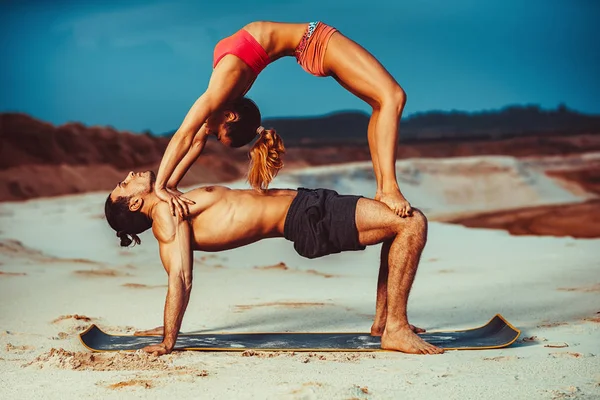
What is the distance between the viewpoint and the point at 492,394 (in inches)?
134

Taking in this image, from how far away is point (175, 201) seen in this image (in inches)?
165

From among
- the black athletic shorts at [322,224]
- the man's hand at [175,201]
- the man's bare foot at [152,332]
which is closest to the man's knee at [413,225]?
the black athletic shorts at [322,224]

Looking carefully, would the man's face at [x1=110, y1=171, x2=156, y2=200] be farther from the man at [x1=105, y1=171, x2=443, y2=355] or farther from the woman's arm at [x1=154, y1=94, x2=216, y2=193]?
the woman's arm at [x1=154, y1=94, x2=216, y2=193]

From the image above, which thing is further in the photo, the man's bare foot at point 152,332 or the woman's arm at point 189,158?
the man's bare foot at point 152,332

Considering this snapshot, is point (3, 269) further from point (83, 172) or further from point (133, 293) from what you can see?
point (83, 172)

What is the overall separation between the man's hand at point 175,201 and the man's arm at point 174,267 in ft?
0.13

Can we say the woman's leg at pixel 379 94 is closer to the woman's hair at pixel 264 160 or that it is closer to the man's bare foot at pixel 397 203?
the man's bare foot at pixel 397 203

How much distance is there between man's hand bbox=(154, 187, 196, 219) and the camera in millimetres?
4184

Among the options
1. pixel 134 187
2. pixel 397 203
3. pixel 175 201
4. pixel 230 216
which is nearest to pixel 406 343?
pixel 397 203

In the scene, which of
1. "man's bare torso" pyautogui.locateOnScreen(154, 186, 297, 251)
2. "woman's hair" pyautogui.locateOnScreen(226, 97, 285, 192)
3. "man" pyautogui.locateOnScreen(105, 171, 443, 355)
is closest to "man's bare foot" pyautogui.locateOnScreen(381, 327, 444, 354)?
"man" pyautogui.locateOnScreen(105, 171, 443, 355)

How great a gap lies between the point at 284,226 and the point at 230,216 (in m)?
0.28

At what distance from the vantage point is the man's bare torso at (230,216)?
4.25 meters

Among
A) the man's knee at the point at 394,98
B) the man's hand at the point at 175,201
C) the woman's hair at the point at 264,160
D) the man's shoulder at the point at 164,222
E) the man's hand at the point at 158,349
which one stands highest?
the man's knee at the point at 394,98

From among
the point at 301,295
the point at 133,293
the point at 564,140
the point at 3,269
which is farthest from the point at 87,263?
the point at 564,140
